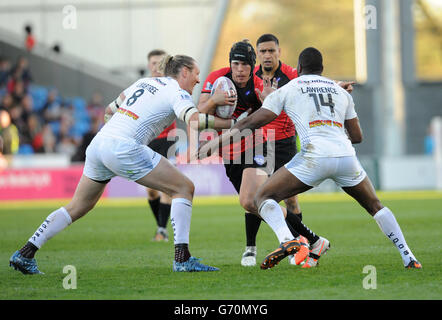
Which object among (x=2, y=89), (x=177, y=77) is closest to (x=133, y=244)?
(x=177, y=77)

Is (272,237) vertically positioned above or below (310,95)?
below

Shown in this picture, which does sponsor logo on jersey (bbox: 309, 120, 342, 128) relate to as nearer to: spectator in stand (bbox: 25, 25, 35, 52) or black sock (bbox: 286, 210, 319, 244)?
black sock (bbox: 286, 210, 319, 244)

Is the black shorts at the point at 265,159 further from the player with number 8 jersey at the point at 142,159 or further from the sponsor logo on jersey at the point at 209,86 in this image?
the player with number 8 jersey at the point at 142,159

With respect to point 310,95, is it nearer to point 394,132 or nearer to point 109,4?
point 394,132

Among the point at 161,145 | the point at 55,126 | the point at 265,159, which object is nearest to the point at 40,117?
the point at 55,126

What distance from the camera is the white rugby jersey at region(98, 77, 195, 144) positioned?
7.54 metres

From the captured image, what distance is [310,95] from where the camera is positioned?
23.8ft

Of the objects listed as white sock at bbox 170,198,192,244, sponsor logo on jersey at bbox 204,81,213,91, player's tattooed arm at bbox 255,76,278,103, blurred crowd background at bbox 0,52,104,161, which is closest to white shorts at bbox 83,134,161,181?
white sock at bbox 170,198,192,244

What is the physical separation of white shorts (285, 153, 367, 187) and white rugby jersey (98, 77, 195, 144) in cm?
129

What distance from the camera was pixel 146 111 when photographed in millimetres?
7562

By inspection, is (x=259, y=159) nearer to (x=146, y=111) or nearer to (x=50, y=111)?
(x=146, y=111)

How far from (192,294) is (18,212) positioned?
12.2 metres

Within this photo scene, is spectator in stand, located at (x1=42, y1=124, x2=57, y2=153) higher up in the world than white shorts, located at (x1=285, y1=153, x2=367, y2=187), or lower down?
higher up

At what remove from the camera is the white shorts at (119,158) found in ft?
24.5
